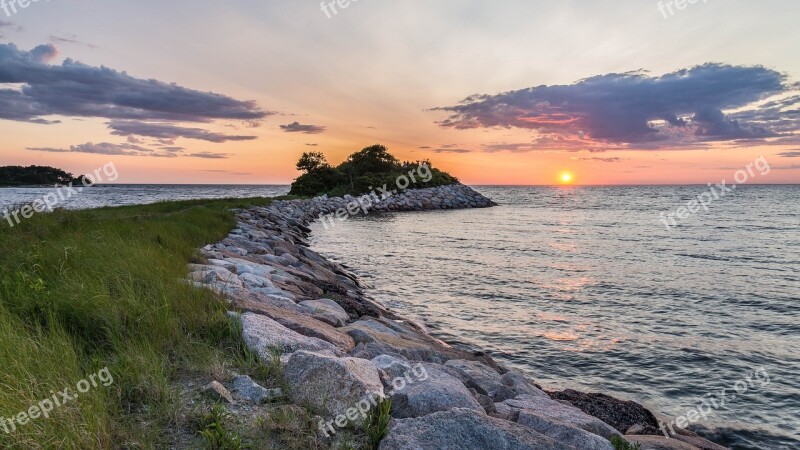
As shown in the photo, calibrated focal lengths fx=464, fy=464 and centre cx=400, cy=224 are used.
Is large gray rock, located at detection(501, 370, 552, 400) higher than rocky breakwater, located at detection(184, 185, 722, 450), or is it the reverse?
rocky breakwater, located at detection(184, 185, 722, 450)

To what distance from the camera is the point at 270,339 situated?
498 cm

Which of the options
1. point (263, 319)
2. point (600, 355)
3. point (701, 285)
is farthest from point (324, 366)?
point (701, 285)

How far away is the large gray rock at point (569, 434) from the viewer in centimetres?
421

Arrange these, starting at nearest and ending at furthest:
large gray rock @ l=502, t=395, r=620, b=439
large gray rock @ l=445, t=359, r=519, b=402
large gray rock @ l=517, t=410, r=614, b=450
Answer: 1. large gray rock @ l=517, t=410, r=614, b=450
2. large gray rock @ l=502, t=395, r=620, b=439
3. large gray rock @ l=445, t=359, r=519, b=402

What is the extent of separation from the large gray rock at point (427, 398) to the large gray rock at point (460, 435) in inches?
14.7

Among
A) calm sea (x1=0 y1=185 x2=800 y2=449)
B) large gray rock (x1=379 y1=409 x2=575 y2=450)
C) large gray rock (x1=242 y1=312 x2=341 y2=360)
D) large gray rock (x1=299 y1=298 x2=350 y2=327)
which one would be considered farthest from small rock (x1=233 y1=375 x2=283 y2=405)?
calm sea (x1=0 y1=185 x2=800 y2=449)

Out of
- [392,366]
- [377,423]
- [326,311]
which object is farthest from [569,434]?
[326,311]

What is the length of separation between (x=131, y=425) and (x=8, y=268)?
4.14 meters

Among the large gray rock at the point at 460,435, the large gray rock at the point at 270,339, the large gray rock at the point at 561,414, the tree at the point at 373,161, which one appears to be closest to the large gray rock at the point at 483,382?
the large gray rock at the point at 561,414

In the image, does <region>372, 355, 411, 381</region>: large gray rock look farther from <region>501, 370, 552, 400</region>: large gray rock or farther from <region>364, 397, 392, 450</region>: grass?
<region>501, 370, 552, 400</region>: large gray rock

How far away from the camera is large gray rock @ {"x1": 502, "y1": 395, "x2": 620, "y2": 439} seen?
517 cm

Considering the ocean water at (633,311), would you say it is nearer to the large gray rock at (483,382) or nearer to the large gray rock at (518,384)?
the large gray rock at (518,384)

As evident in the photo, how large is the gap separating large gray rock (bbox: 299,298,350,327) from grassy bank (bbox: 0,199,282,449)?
2218mm

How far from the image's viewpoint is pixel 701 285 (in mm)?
16359
